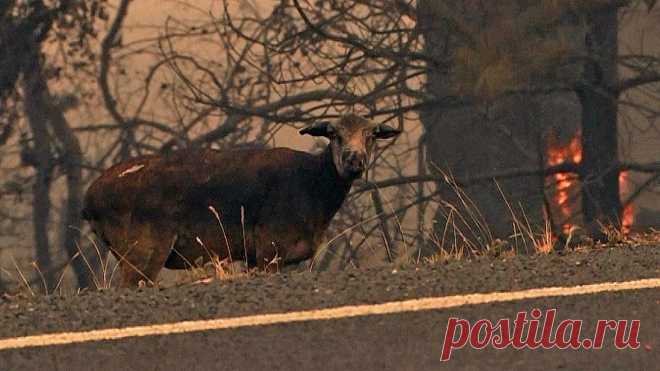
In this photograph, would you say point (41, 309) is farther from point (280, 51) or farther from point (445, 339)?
point (280, 51)

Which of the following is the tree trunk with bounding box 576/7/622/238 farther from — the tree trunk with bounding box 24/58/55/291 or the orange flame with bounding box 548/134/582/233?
the tree trunk with bounding box 24/58/55/291

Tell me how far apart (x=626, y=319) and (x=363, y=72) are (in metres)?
11.2

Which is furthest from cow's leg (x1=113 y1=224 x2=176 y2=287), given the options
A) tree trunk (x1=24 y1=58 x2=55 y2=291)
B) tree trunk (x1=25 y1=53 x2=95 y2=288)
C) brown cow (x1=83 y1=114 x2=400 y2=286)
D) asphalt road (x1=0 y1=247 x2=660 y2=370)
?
tree trunk (x1=24 y1=58 x2=55 y2=291)

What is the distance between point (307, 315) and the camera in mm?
6852

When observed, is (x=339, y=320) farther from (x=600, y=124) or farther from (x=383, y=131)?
(x=600, y=124)

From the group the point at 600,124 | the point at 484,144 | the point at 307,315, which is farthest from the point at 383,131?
the point at 600,124

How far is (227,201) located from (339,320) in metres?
5.51

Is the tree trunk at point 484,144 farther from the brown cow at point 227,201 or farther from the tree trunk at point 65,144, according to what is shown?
the tree trunk at point 65,144

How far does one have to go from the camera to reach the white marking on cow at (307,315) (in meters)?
6.68

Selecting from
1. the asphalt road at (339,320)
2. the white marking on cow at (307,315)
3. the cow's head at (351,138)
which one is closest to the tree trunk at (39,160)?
the cow's head at (351,138)

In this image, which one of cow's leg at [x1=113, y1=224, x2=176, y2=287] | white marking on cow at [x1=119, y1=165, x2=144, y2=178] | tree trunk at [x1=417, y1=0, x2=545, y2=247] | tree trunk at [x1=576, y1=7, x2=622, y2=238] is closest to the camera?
cow's leg at [x1=113, y1=224, x2=176, y2=287]

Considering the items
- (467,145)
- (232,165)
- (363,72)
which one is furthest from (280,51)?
(232,165)

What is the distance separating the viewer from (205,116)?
62.6 ft

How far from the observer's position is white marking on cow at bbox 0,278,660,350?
6.68 meters
